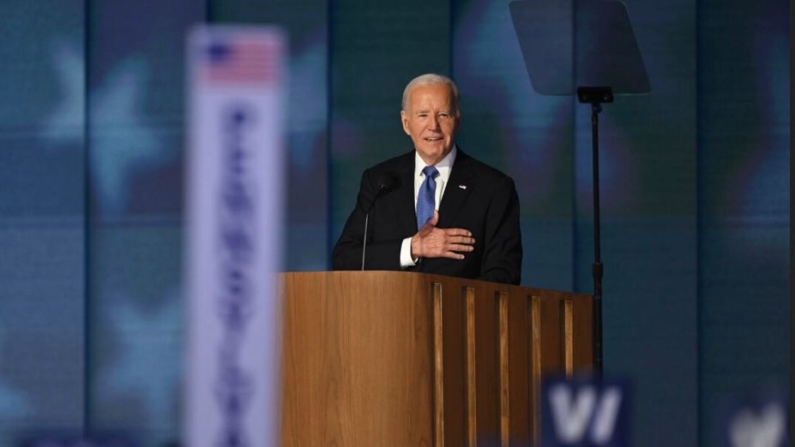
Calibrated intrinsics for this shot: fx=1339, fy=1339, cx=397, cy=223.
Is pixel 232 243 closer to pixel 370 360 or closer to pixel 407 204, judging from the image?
pixel 370 360

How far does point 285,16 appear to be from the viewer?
4.82 meters

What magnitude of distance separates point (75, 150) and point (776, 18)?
2.54 metres

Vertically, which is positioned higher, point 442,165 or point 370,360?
point 442,165

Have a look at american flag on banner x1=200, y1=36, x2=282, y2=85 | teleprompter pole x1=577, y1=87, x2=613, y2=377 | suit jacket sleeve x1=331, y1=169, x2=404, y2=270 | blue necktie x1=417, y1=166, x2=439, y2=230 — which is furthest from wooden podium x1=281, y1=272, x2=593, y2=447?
american flag on banner x1=200, y1=36, x2=282, y2=85

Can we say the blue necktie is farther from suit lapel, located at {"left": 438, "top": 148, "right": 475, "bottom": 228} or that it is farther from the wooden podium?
the wooden podium

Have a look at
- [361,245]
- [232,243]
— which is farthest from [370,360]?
[232,243]

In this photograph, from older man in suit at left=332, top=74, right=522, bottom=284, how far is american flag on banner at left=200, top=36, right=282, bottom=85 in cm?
237

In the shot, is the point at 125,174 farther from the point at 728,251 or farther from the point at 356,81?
the point at 728,251

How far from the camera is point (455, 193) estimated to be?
9.43ft

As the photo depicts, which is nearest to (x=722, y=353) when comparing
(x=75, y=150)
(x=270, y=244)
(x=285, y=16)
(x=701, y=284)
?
(x=701, y=284)

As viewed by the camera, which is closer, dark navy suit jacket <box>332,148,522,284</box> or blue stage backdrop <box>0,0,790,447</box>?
dark navy suit jacket <box>332,148,522,284</box>

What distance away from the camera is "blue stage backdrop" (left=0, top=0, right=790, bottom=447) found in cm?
461

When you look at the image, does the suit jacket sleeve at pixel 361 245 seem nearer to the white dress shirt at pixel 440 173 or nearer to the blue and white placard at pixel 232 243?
the white dress shirt at pixel 440 173

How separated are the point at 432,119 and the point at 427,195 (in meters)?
0.17
